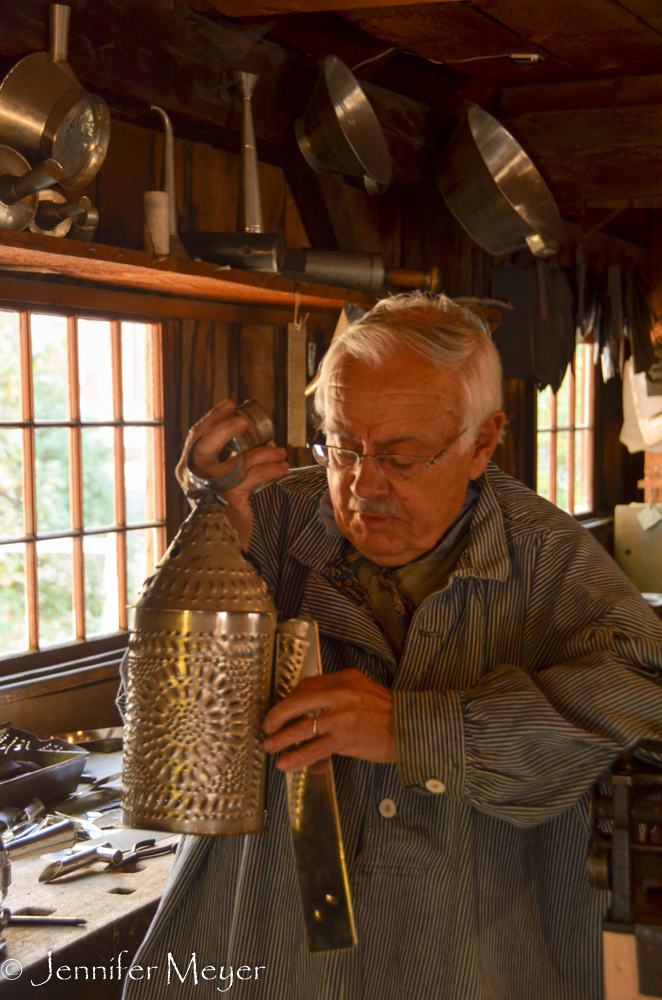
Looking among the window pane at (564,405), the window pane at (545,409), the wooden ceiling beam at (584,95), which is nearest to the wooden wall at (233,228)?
the wooden ceiling beam at (584,95)

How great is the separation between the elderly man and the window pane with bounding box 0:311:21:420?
3.92ft

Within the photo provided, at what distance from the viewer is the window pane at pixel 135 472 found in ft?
8.83

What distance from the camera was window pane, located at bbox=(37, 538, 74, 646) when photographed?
2.49m

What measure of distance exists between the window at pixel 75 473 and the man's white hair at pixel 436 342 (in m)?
1.24

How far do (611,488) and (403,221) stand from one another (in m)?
3.36

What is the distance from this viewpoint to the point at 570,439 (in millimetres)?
5844

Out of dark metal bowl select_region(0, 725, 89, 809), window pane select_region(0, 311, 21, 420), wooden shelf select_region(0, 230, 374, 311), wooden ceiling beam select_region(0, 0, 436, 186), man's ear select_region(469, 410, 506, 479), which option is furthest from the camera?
window pane select_region(0, 311, 21, 420)

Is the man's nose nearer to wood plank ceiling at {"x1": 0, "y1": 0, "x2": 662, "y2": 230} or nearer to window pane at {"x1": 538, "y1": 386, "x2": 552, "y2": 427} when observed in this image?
wood plank ceiling at {"x1": 0, "y1": 0, "x2": 662, "y2": 230}

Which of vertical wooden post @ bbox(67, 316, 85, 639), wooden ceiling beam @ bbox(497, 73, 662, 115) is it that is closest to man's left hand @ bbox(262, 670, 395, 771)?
vertical wooden post @ bbox(67, 316, 85, 639)

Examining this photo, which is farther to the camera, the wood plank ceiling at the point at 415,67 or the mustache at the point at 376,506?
the wood plank ceiling at the point at 415,67

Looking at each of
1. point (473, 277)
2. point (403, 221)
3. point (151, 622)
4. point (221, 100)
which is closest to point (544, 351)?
point (473, 277)

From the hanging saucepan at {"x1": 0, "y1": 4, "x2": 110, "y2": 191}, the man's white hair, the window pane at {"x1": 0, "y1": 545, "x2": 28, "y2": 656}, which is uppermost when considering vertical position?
the hanging saucepan at {"x1": 0, "y1": 4, "x2": 110, "y2": 191}

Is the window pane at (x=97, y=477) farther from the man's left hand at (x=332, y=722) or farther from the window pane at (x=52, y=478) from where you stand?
the man's left hand at (x=332, y=722)

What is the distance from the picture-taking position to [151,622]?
1038 mm
